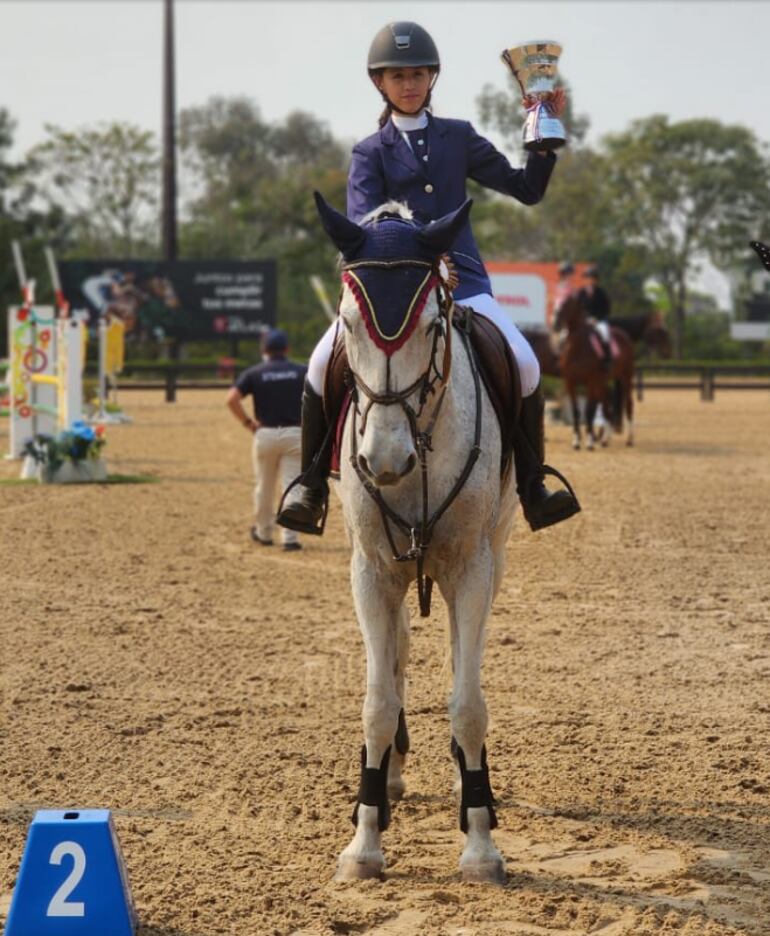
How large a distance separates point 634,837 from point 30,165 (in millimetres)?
62275

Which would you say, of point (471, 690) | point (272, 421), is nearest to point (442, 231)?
point (471, 690)

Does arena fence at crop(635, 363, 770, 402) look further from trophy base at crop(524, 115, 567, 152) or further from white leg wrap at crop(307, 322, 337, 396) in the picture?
white leg wrap at crop(307, 322, 337, 396)

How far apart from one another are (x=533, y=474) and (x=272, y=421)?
7367 millimetres

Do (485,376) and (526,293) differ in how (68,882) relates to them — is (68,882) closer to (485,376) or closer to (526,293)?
(485,376)

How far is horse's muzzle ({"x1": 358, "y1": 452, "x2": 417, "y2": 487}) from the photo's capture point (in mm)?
4699

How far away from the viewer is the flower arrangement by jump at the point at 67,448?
57.7ft

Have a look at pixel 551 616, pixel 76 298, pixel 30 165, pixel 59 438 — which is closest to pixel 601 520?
pixel 551 616

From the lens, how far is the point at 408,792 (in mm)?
6121

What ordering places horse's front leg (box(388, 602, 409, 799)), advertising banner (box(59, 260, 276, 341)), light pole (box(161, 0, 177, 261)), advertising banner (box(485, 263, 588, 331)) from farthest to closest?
advertising banner (box(485, 263, 588, 331)) < light pole (box(161, 0, 177, 261)) < advertising banner (box(59, 260, 276, 341)) < horse's front leg (box(388, 602, 409, 799))

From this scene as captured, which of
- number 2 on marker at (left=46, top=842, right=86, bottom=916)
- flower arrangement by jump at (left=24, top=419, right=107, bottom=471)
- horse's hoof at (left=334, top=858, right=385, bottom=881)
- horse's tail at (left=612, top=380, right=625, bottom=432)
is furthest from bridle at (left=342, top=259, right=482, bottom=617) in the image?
horse's tail at (left=612, top=380, right=625, bottom=432)

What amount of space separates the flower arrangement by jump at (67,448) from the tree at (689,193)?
53479 millimetres

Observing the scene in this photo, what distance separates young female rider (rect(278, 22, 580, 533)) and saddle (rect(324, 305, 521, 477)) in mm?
107

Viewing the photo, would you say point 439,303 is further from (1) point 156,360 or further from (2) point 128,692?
(1) point 156,360

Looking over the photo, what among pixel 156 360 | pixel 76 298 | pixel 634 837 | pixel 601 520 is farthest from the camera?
pixel 156 360
